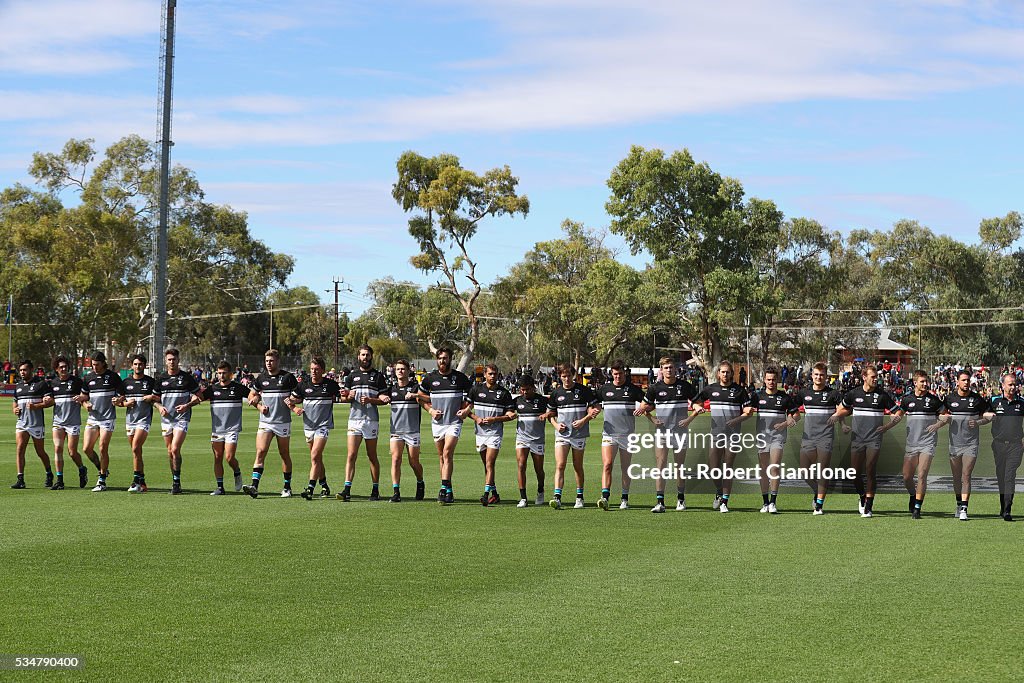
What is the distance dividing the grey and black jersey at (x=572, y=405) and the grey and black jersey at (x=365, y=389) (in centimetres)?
238

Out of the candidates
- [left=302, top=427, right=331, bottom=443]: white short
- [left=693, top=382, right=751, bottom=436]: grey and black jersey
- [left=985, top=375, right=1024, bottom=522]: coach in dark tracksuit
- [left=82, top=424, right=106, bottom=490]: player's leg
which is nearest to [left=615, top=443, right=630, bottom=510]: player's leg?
[left=693, top=382, right=751, bottom=436]: grey and black jersey

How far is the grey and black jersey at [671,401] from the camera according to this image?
626 inches

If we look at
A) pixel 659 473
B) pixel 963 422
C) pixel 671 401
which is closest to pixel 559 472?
pixel 659 473

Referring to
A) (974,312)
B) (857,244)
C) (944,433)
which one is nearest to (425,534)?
(944,433)

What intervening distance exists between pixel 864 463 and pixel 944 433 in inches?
63.9

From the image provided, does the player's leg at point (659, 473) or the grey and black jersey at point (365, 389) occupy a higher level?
the grey and black jersey at point (365, 389)

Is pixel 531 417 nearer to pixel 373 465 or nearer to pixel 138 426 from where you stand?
pixel 373 465

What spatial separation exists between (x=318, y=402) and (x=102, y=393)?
356 centimetres

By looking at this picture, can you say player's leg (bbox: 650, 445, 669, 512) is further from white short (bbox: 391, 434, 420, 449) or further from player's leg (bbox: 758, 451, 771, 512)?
white short (bbox: 391, 434, 420, 449)

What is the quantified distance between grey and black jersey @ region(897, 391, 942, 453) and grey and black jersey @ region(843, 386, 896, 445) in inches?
13.1

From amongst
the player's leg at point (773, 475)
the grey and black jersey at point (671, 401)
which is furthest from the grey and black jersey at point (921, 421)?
the grey and black jersey at point (671, 401)

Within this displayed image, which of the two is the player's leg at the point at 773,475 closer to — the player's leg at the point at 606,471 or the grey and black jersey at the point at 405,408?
the player's leg at the point at 606,471

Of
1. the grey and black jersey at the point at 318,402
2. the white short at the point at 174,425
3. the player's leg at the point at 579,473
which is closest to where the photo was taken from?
the player's leg at the point at 579,473

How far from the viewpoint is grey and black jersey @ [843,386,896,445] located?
50.4 feet
